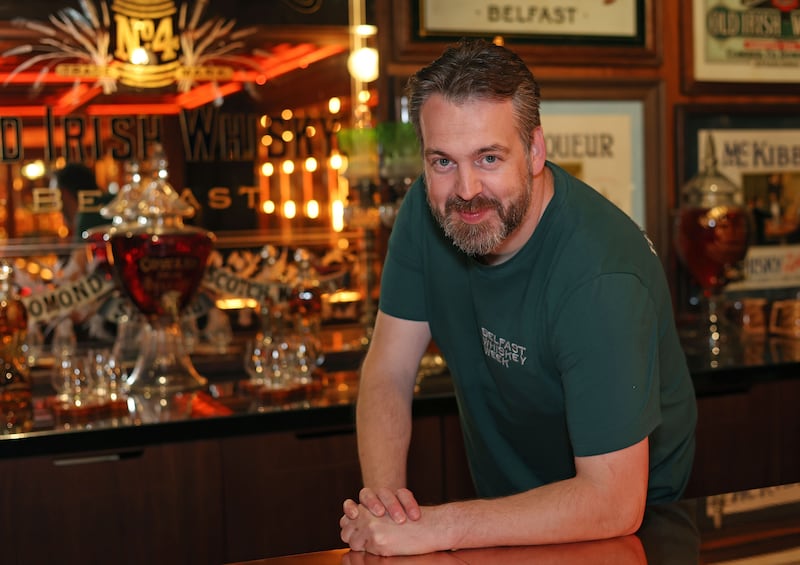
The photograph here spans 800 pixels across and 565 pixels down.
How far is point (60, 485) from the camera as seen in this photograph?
2088mm

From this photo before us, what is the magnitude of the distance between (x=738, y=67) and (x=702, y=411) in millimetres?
1205

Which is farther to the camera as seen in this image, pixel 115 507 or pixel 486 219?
pixel 115 507

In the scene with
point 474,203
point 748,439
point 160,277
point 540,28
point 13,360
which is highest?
point 540,28

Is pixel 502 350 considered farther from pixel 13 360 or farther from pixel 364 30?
pixel 364 30

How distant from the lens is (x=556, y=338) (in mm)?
1540

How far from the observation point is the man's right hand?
4.46ft

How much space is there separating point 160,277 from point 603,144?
1393 mm

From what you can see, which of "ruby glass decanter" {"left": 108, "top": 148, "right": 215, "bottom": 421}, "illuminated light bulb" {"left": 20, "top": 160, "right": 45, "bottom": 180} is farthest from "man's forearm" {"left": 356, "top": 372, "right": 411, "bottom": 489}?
"illuminated light bulb" {"left": 20, "top": 160, "right": 45, "bottom": 180}

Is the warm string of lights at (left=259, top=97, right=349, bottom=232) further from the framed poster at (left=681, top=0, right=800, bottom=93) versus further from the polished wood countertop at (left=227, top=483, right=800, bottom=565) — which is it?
the polished wood countertop at (left=227, top=483, right=800, bottom=565)

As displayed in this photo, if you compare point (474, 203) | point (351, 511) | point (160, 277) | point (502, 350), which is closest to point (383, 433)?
point (502, 350)

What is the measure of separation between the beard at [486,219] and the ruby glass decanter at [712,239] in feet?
5.23

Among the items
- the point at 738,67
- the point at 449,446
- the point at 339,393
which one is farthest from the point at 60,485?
the point at 738,67

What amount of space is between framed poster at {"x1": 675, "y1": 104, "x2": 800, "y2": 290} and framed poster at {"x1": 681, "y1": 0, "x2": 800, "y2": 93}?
3.1 inches

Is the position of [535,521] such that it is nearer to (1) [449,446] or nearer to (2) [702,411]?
(1) [449,446]
